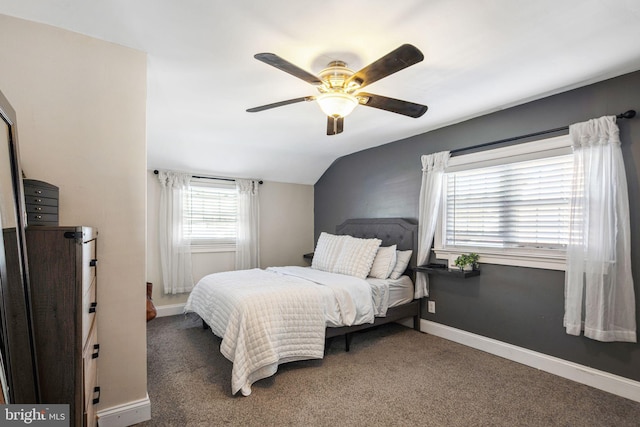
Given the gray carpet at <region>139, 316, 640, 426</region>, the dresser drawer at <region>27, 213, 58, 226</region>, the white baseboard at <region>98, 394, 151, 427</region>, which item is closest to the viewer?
the dresser drawer at <region>27, 213, 58, 226</region>

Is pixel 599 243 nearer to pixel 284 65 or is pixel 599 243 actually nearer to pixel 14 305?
pixel 284 65

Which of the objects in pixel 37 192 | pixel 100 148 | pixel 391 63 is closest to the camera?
pixel 37 192

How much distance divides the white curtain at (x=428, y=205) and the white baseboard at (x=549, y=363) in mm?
515

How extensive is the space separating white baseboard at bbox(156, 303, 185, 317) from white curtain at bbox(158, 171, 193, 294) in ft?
0.67

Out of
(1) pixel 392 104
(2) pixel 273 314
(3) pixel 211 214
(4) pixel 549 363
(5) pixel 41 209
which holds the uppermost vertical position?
(1) pixel 392 104

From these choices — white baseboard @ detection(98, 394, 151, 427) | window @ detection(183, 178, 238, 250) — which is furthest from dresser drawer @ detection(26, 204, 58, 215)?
window @ detection(183, 178, 238, 250)

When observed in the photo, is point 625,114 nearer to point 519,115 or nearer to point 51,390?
point 519,115

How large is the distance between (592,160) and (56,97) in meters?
3.51

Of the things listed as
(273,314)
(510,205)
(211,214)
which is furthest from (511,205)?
(211,214)

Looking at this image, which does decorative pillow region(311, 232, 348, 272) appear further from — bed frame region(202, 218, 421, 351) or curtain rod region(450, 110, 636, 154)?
curtain rod region(450, 110, 636, 154)

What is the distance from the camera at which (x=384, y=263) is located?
11.7ft

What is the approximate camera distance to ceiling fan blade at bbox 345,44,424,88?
1.47 meters

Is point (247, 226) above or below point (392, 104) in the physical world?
below

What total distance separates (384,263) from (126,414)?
2606 millimetres
